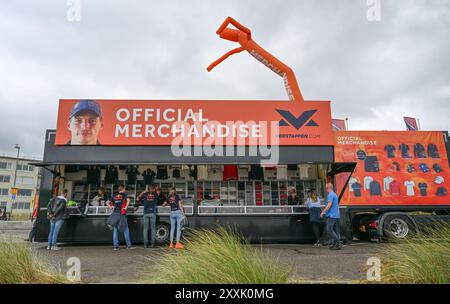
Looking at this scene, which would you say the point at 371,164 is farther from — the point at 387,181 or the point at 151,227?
the point at 151,227

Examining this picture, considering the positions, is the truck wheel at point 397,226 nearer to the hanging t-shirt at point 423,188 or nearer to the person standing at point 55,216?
the hanging t-shirt at point 423,188

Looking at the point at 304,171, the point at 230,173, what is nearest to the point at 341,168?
the point at 304,171

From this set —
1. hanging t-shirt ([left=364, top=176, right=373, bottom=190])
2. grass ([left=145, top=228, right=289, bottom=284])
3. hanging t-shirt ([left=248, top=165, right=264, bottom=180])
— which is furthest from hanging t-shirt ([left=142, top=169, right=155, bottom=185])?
grass ([left=145, top=228, right=289, bottom=284])

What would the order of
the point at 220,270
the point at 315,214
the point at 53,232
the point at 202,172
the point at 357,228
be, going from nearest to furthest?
the point at 220,270, the point at 53,232, the point at 315,214, the point at 357,228, the point at 202,172

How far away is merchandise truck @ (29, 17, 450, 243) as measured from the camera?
9.80 m

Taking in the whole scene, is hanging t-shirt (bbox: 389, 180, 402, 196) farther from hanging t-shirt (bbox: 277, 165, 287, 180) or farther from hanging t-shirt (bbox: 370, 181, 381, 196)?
hanging t-shirt (bbox: 277, 165, 287, 180)

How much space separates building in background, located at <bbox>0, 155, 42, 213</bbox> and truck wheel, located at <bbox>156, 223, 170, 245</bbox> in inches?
2557

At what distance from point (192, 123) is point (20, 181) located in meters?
70.8

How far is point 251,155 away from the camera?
32.5ft

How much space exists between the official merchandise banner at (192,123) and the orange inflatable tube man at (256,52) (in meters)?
3.56

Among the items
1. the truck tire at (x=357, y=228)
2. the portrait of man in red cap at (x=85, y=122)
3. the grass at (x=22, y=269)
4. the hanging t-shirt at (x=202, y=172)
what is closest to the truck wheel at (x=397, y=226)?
the truck tire at (x=357, y=228)

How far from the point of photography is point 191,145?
991cm
